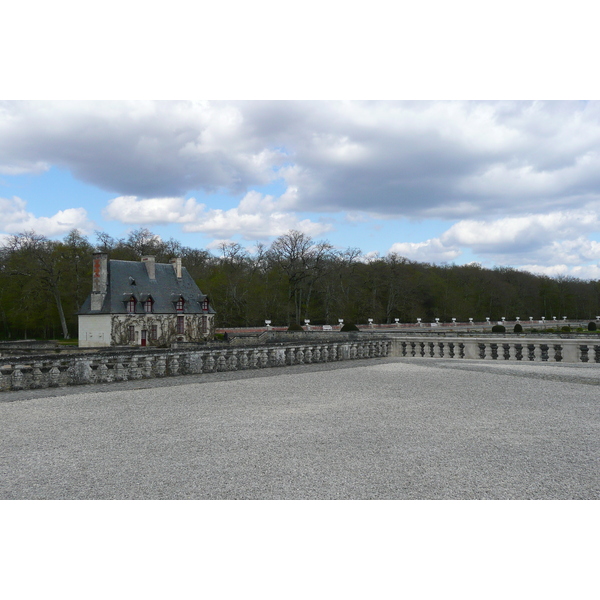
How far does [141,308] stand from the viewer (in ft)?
127

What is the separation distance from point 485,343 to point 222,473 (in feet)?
50.2

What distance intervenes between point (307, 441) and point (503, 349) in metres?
13.7

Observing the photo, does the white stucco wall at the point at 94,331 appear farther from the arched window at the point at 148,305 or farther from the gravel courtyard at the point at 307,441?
the gravel courtyard at the point at 307,441

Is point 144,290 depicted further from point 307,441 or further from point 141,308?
point 307,441

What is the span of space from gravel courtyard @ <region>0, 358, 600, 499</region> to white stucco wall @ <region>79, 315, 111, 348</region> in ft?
86.7

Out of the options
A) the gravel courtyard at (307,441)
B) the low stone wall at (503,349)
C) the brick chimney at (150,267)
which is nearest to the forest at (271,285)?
the brick chimney at (150,267)

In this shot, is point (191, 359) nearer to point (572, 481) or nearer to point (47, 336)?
point (572, 481)

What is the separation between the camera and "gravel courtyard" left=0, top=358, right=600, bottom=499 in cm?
513

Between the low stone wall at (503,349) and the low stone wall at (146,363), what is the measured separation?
128 inches

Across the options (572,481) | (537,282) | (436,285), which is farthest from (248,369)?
(537,282)

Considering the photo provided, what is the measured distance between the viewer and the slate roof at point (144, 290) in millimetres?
37625

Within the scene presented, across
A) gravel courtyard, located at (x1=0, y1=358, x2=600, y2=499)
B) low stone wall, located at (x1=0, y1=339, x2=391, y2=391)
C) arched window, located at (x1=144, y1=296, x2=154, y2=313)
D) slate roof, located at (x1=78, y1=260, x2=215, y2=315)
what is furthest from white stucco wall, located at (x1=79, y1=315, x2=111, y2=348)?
gravel courtyard, located at (x1=0, y1=358, x2=600, y2=499)

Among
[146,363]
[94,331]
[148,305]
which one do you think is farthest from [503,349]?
[94,331]

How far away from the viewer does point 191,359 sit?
594 inches
